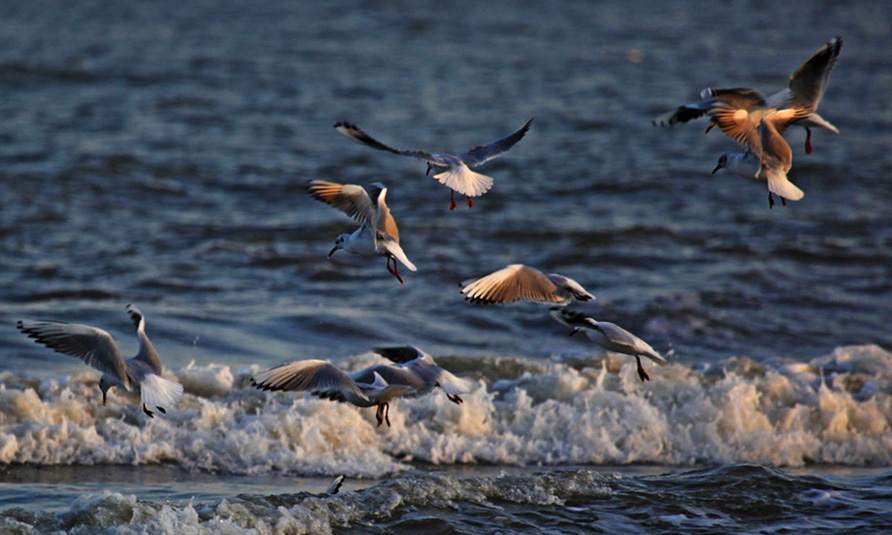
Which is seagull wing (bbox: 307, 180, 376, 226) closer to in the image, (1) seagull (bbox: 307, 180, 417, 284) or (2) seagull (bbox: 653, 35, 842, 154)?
(1) seagull (bbox: 307, 180, 417, 284)

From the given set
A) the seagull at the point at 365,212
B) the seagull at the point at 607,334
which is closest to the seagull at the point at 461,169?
the seagull at the point at 365,212

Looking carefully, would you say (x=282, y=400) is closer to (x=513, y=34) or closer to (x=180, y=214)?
(x=180, y=214)

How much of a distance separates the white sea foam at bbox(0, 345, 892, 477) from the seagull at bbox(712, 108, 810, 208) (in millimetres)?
2237

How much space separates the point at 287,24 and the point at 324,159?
8790 millimetres

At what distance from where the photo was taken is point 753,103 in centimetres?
548

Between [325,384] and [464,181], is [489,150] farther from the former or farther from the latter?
[325,384]

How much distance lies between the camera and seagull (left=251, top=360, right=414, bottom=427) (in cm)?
468

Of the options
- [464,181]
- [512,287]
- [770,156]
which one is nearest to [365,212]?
[464,181]

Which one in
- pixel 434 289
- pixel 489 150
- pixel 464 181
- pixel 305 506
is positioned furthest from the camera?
pixel 434 289

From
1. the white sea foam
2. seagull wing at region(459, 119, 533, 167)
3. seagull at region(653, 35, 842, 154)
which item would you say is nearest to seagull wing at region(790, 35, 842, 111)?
seagull at region(653, 35, 842, 154)

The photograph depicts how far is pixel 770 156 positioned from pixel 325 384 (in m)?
2.39

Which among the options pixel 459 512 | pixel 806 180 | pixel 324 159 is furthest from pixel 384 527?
pixel 806 180

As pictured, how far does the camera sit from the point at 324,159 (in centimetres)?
1345

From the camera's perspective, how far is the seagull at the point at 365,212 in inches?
197
